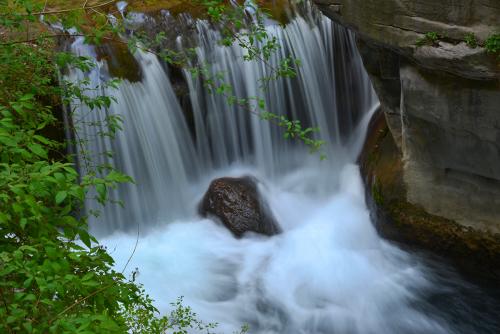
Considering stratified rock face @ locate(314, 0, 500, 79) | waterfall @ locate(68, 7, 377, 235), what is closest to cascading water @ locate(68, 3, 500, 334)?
waterfall @ locate(68, 7, 377, 235)

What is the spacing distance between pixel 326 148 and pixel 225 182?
93.3 inches

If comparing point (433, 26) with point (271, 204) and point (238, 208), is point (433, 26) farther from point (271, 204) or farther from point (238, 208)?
point (271, 204)

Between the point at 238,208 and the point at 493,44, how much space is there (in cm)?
426

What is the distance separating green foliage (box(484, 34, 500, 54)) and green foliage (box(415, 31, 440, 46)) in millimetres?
520

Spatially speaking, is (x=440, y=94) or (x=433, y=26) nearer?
Result: (x=433, y=26)

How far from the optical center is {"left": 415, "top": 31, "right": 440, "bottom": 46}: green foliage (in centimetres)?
571

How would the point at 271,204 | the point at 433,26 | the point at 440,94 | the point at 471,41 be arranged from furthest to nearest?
1. the point at 271,204
2. the point at 440,94
3. the point at 433,26
4. the point at 471,41

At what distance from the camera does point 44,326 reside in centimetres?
250

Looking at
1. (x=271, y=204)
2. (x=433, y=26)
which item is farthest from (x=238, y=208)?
(x=433, y=26)

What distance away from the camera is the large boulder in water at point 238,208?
8.13m

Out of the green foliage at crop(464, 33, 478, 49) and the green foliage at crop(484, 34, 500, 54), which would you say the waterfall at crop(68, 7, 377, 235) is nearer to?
the green foliage at crop(464, 33, 478, 49)

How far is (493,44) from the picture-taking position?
17.6 ft

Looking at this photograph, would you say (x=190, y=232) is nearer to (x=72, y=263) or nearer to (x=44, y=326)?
(x=72, y=263)

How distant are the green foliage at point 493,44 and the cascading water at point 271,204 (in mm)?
3154
